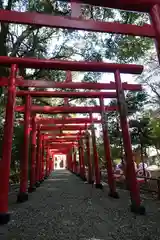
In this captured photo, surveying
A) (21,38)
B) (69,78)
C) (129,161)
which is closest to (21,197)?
(129,161)

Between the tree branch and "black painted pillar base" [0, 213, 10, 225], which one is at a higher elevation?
the tree branch

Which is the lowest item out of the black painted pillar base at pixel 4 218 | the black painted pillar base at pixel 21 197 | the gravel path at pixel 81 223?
the gravel path at pixel 81 223

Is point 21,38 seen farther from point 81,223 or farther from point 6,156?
point 81,223

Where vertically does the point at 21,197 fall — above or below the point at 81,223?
above

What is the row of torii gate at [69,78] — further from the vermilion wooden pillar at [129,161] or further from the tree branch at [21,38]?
the tree branch at [21,38]

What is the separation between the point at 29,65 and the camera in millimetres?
6203

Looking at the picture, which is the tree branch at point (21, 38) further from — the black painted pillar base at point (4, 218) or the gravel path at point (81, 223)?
the black painted pillar base at point (4, 218)

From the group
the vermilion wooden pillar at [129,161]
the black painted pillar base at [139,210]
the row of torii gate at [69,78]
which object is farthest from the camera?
the vermilion wooden pillar at [129,161]

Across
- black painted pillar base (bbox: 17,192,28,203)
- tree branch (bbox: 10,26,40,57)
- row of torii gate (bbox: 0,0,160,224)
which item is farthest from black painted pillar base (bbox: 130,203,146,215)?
tree branch (bbox: 10,26,40,57)

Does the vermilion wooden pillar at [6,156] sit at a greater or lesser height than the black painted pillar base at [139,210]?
greater

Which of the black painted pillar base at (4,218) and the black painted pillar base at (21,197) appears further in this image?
the black painted pillar base at (21,197)

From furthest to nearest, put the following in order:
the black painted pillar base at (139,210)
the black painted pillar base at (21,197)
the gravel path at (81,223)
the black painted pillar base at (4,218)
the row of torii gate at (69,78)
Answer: the black painted pillar base at (21,197)
the black painted pillar base at (139,210)
the black painted pillar base at (4,218)
the gravel path at (81,223)
the row of torii gate at (69,78)

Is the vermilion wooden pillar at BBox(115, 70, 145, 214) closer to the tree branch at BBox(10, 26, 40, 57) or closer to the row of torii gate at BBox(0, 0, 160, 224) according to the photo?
the row of torii gate at BBox(0, 0, 160, 224)

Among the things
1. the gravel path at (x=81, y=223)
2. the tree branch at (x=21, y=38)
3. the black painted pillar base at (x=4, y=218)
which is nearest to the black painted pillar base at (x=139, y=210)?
the gravel path at (x=81, y=223)
